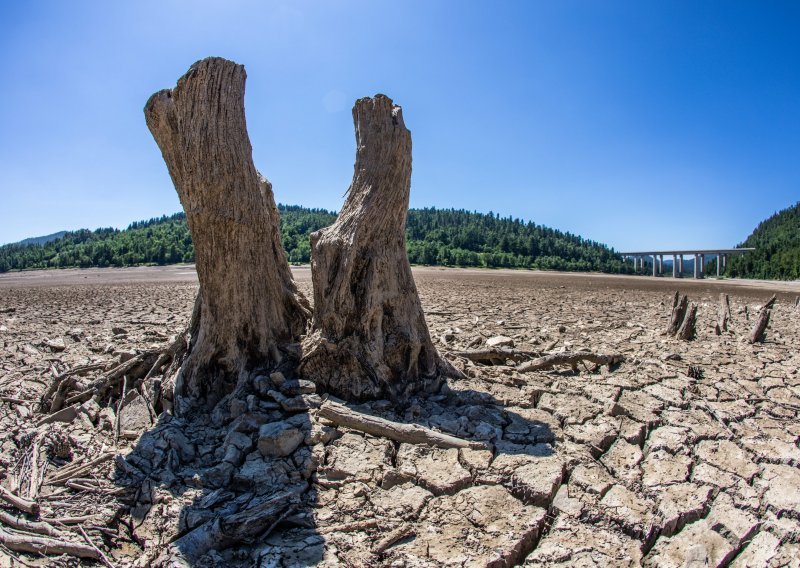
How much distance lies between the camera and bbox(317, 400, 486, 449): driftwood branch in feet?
11.6

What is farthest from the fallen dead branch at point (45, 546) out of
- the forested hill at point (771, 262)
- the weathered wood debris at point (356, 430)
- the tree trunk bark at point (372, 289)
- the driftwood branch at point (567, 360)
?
the forested hill at point (771, 262)

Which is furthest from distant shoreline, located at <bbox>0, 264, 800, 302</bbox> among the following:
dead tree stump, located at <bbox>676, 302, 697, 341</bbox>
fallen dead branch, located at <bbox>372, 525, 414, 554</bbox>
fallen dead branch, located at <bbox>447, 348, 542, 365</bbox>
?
fallen dead branch, located at <bbox>372, 525, 414, 554</bbox>

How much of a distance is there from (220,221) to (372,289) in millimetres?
1628

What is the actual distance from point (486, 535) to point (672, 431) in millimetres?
2357

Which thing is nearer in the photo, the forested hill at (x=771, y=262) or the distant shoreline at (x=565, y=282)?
the distant shoreline at (x=565, y=282)

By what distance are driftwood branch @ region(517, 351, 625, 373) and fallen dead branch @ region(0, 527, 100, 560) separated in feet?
14.8

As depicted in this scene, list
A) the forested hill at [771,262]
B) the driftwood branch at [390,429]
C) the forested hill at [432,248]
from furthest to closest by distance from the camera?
the forested hill at [432,248]
the forested hill at [771,262]
the driftwood branch at [390,429]

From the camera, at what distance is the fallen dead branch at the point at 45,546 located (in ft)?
8.23

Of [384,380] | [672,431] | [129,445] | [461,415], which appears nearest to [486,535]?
[461,415]

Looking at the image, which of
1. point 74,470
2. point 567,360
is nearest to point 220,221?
point 74,470

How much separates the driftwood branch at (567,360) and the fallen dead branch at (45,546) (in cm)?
450

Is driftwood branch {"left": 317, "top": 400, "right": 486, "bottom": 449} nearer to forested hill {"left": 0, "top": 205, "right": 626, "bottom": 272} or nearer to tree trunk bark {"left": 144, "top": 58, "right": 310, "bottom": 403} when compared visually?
tree trunk bark {"left": 144, "top": 58, "right": 310, "bottom": 403}

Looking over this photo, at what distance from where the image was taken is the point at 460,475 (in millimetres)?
3160

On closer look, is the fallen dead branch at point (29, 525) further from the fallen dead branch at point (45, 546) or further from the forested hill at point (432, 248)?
the forested hill at point (432, 248)
